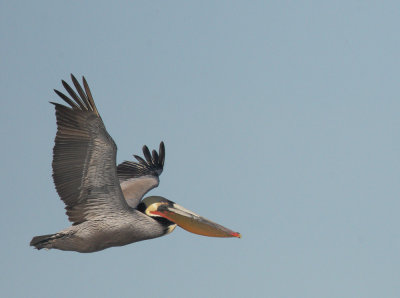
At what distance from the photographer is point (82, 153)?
48.1 feet

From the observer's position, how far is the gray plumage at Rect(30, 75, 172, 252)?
578 inches

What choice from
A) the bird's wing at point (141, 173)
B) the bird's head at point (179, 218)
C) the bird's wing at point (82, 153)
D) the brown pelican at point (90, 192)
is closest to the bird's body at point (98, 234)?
the brown pelican at point (90, 192)

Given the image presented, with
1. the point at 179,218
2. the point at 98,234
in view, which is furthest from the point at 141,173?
the point at 98,234

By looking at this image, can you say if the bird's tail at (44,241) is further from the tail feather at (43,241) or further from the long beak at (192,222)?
the long beak at (192,222)

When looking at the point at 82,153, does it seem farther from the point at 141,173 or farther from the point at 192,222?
the point at 141,173

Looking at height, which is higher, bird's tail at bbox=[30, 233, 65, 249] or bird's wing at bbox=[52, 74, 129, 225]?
bird's wing at bbox=[52, 74, 129, 225]

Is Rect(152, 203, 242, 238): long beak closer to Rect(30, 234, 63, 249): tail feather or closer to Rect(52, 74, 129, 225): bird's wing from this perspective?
Rect(52, 74, 129, 225): bird's wing

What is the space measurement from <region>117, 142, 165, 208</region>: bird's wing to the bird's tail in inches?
113

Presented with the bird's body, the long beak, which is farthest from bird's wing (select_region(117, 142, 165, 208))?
the bird's body

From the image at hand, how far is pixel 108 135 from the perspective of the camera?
14.7 meters

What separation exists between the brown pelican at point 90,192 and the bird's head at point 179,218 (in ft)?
0.07

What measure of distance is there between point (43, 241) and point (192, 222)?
3.12 meters

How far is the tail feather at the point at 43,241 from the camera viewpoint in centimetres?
1527

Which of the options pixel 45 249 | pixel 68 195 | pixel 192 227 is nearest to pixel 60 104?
pixel 68 195
